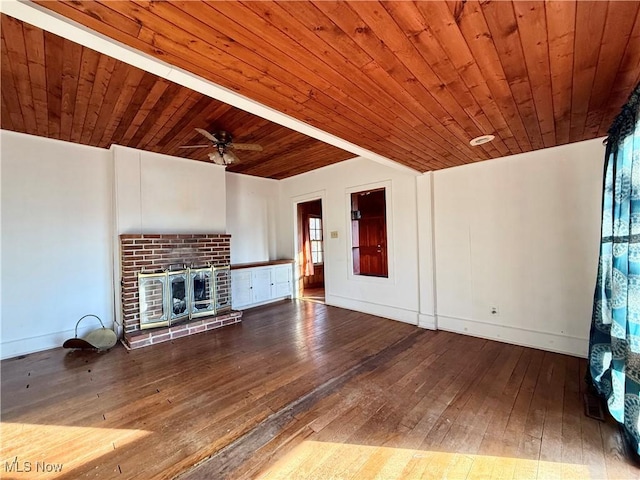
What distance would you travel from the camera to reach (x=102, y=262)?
3.87 m

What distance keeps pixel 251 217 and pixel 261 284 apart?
149 centimetres

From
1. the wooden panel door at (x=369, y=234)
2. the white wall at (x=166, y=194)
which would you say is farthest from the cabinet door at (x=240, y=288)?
the wooden panel door at (x=369, y=234)

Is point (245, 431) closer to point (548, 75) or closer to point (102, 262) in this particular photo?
point (548, 75)

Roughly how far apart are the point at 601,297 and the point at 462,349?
1.47 m

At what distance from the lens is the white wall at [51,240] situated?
323 centimetres

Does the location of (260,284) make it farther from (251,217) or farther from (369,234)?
(369,234)

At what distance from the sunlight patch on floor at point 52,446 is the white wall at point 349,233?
11.6ft

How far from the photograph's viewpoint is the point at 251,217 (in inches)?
230

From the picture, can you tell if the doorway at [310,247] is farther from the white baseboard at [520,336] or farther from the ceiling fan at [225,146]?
the ceiling fan at [225,146]

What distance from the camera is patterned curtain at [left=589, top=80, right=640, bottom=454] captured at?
168 cm

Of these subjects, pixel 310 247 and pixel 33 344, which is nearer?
pixel 33 344

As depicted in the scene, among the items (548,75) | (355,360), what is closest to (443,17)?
(548,75)

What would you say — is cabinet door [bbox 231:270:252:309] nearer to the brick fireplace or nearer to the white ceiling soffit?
the brick fireplace

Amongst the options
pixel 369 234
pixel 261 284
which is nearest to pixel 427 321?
pixel 369 234
